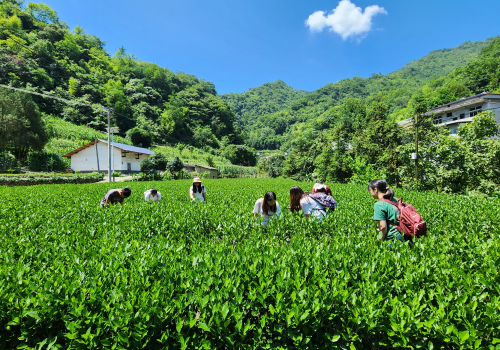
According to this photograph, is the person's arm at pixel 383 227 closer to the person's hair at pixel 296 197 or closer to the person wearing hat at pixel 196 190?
the person's hair at pixel 296 197

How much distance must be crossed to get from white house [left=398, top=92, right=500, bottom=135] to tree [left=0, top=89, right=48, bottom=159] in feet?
174

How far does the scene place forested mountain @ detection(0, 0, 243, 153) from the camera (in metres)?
58.2

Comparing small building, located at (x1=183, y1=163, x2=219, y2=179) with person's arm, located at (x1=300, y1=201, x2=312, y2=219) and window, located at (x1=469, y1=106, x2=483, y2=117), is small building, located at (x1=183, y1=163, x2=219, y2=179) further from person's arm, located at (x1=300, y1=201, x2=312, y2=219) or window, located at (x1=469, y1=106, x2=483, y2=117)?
window, located at (x1=469, y1=106, x2=483, y2=117)

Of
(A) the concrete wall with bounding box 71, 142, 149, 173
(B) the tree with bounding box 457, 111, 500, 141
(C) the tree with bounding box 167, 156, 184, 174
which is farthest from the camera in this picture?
(A) the concrete wall with bounding box 71, 142, 149, 173

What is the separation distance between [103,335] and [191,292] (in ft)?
2.52

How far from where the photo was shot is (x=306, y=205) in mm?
5219

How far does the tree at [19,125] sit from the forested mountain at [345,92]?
230ft

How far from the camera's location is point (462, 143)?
15727 mm

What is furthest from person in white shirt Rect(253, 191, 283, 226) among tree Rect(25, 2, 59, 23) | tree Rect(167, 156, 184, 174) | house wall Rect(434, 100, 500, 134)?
tree Rect(25, 2, 59, 23)

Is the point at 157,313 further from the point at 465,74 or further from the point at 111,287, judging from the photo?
the point at 465,74

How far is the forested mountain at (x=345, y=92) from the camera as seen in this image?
286 feet

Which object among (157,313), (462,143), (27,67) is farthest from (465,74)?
(27,67)

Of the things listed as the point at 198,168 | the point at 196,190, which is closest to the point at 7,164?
the point at 198,168

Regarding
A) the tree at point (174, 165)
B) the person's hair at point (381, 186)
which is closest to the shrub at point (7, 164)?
the tree at point (174, 165)
